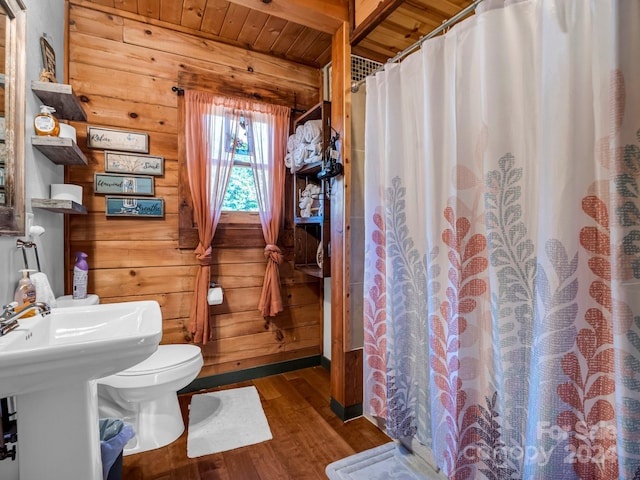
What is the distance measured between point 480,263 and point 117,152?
2131 millimetres

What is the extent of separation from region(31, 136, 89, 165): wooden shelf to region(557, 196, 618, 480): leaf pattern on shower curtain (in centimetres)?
196

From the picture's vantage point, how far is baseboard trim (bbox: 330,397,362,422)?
185 centimetres

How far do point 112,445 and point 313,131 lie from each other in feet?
6.27

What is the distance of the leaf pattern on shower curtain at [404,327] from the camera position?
1.41m

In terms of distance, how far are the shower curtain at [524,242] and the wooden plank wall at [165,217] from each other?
127 cm

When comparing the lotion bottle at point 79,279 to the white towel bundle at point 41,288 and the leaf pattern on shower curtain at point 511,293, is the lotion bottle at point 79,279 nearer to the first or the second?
the white towel bundle at point 41,288

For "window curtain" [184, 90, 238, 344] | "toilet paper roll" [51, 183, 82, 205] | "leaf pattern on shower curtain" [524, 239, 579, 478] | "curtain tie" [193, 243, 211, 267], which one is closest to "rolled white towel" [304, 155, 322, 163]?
"window curtain" [184, 90, 238, 344]

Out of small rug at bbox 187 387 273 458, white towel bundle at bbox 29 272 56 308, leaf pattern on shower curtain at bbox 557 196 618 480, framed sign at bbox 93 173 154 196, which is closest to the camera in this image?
leaf pattern on shower curtain at bbox 557 196 618 480

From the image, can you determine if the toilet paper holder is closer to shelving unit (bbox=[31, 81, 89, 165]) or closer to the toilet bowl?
the toilet bowl

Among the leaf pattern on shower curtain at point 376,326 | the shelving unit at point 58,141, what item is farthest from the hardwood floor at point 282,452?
the shelving unit at point 58,141

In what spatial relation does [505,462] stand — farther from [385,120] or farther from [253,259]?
[253,259]

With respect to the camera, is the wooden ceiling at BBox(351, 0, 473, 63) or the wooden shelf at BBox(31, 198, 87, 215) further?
the wooden ceiling at BBox(351, 0, 473, 63)

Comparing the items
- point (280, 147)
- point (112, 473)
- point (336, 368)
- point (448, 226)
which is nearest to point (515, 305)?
point (448, 226)

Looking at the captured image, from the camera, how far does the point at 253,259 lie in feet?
7.80
